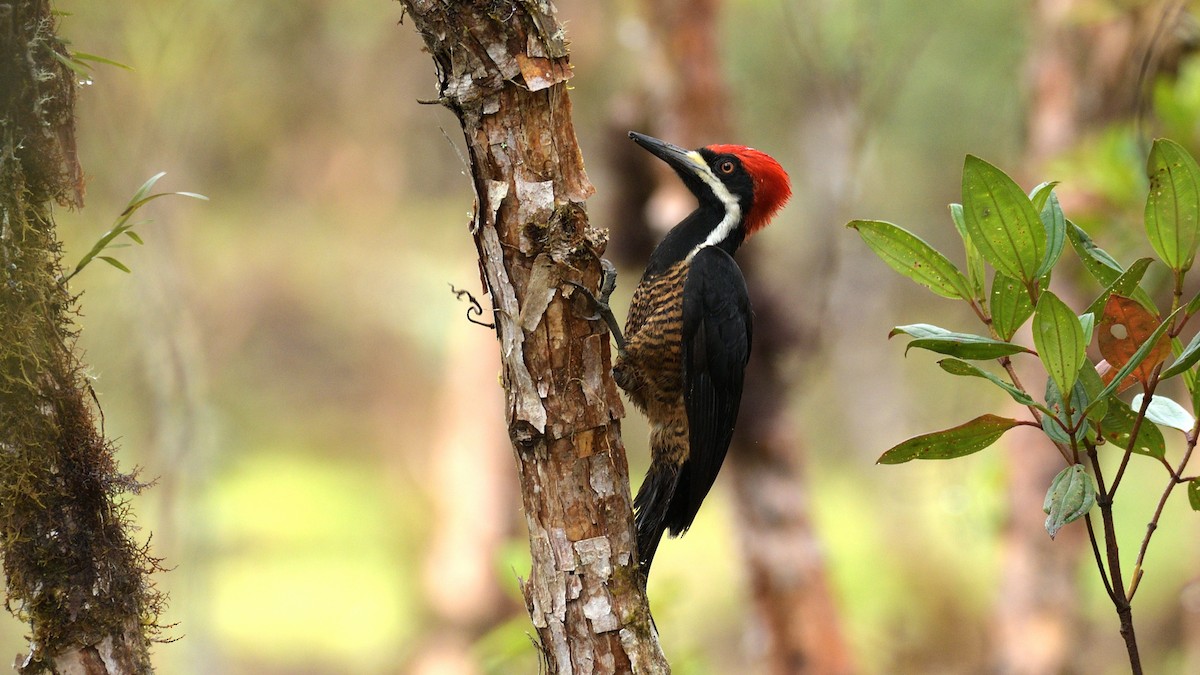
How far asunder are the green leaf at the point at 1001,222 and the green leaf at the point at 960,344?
11 cm

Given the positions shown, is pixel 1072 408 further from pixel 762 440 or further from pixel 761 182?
pixel 762 440

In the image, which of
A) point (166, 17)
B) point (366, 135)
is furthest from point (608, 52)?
point (366, 135)

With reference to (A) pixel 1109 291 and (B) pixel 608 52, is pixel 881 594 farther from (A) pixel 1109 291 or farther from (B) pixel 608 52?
(A) pixel 1109 291

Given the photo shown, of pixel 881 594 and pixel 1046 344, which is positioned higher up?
pixel 881 594

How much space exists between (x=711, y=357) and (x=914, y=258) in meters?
1.21

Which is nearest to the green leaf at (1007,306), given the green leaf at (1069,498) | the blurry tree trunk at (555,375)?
the green leaf at (1069,498)

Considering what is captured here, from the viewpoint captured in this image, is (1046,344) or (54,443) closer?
(1046,344)

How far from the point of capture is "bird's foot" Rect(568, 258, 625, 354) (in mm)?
1822

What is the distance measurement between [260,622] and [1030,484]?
843 cm

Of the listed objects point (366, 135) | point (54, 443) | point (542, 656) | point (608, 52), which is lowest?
point (542, 656)

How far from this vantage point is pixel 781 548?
4750 mm

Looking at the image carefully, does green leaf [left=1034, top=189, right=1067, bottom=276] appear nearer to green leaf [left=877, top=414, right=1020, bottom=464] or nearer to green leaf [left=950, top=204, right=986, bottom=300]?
green leaf [left=950, top=204, right=986, bottom=300]

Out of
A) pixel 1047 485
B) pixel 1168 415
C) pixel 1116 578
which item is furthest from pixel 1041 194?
pixel 1047 485

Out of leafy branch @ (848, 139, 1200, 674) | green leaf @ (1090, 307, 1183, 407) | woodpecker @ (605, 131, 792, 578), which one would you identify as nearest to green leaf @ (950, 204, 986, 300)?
leafy branch @ (848, 139, 1200, 674)
